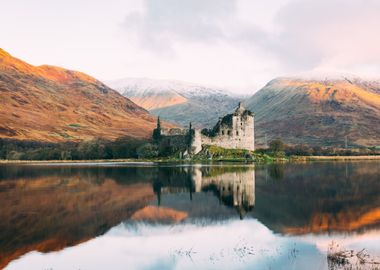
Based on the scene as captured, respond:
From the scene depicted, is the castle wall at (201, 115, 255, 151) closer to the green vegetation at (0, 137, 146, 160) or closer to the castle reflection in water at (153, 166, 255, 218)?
the green vegetation at (0, 137, 146, 160)

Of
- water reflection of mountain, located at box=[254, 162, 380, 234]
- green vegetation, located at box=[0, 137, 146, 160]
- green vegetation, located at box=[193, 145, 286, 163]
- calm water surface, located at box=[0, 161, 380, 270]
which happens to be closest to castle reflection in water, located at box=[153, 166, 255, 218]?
calm water surface, located at box=[0, 161, 380, 270]

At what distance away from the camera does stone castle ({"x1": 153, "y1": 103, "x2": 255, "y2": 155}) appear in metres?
93.8

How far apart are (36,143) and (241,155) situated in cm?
9063

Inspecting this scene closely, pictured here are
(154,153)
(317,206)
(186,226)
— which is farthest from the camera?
(154,153)

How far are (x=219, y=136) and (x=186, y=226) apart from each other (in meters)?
71.6

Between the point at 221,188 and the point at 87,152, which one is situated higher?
the point at 87,152

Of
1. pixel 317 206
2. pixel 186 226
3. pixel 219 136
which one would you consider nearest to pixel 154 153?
pixel 219 136

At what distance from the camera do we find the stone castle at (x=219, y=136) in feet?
308

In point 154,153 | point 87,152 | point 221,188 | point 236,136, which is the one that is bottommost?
point 221,188

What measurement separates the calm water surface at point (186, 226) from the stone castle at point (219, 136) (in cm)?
5201

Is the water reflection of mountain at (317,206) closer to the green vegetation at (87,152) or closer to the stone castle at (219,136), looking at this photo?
the stone castle at (219,136)

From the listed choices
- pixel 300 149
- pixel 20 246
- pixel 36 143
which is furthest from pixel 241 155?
pixel 36 143

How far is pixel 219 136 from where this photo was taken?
96312 millimetres

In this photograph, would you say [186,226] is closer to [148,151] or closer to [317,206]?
[317,206]
